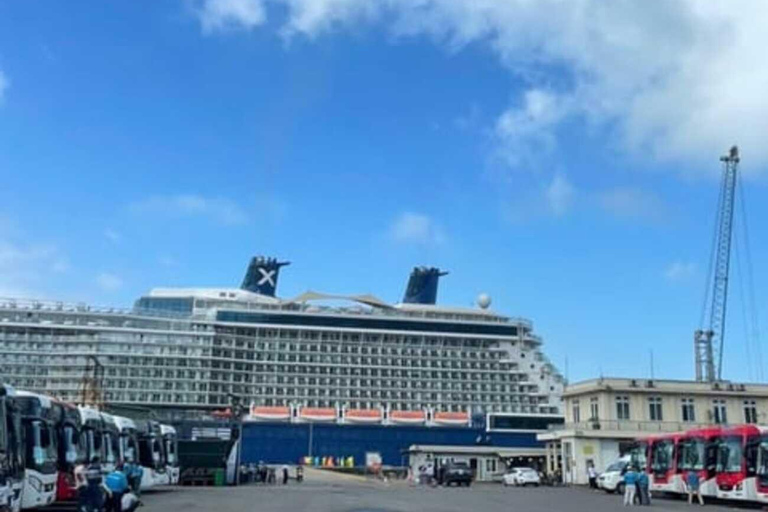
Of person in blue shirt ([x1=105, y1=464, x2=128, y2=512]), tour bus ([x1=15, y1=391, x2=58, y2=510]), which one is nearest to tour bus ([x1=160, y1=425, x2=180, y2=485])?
tour bus ([x1=15, y1=391, x2=58, y2=510])

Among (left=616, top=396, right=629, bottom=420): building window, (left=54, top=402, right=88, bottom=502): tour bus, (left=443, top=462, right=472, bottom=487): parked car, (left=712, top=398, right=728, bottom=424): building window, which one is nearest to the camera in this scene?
(left=54, top=402, right=88, bottom=502): tour bus

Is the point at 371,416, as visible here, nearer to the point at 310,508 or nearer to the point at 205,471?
the point at 205,471

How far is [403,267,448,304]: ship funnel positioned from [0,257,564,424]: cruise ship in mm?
7324

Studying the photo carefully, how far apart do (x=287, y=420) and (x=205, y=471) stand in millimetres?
45373

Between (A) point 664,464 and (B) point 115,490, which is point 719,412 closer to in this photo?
(A) point 664,464

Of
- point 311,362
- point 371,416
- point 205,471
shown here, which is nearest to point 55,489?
point 205,471

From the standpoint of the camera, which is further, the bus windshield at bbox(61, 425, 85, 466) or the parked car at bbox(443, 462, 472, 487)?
the parked car at bbox(443, 462, 472, 487)

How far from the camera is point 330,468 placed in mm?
85250

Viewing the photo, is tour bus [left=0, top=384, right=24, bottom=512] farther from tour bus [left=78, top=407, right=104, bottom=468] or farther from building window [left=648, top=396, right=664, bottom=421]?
building window [left=648, top=396, right=664, bottom=421]

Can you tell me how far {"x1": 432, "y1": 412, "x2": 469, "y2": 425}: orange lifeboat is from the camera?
94.4 m

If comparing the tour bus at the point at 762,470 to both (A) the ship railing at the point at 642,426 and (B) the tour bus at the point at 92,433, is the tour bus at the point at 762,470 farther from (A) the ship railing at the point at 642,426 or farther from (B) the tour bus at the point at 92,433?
(A) the ship railing at the point at 642,426

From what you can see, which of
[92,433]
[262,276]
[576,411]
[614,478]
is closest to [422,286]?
[262,276]

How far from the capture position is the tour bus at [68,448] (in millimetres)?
19875

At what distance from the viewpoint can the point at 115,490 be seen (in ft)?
57.2
